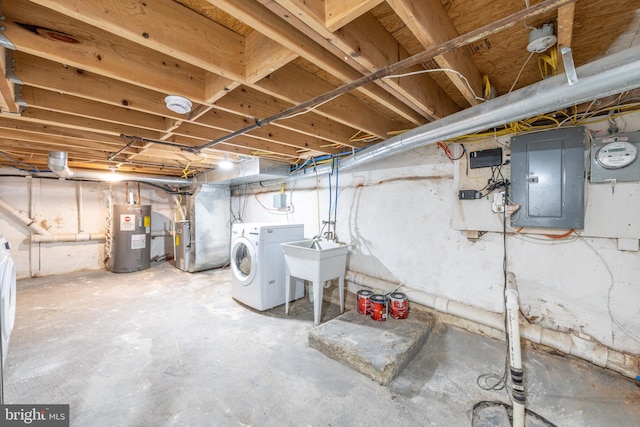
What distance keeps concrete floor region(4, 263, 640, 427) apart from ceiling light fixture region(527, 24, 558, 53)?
2034 mm

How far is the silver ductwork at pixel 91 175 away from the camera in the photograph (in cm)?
309

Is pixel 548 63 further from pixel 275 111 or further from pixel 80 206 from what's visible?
pixel 80 206

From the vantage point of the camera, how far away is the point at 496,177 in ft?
7.04

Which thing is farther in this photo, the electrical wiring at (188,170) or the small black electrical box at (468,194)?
the electrical wiring at (188,170)

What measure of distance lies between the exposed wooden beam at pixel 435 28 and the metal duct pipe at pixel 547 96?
0.19 meters

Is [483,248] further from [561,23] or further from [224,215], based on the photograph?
[224,215]

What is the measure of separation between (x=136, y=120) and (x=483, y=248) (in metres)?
3.21

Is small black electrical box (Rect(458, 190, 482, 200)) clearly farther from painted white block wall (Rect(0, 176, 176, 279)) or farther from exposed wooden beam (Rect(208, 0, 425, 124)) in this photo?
painted white block wall (Rect(0, 176, 176, 279))

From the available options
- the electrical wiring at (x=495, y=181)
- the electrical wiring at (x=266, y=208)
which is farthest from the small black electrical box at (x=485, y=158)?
the electrical wiring at (x=266, y=208)

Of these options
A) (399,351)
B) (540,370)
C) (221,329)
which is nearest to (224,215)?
(221,329)

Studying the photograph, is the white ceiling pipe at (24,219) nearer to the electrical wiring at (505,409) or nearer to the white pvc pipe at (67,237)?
the white pvc pipe at (67,237)

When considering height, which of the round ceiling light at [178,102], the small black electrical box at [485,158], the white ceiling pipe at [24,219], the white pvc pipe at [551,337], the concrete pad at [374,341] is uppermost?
the round ceiling light at [178,102]

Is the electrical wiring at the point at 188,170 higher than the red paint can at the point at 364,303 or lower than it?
higher

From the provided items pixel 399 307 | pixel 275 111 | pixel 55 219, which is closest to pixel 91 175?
pixel 55 219
